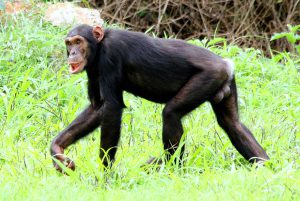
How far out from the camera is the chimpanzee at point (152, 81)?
6.36 meters

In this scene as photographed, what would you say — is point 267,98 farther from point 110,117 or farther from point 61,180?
point 61,180

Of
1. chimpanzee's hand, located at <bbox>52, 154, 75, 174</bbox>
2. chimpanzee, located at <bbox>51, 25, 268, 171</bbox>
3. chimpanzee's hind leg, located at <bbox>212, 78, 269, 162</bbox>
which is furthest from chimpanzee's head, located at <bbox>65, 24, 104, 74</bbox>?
chimpanzee's hind leg, located at <bbox>212, 78, 269, 162</bbox>

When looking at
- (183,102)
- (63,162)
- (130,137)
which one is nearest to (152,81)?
(183,102)

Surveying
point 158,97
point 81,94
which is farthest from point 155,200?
point 81,94

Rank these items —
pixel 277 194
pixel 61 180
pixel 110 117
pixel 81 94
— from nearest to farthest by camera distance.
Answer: pixel 277 194
pixel 61 180
pixel 110 117
pixel 81 94

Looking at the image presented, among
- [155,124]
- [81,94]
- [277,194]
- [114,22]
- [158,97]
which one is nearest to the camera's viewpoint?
[277,194]

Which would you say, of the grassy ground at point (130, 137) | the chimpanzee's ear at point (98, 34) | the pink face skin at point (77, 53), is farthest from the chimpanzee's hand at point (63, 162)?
the chimpanzee's ear at point (98, 34)

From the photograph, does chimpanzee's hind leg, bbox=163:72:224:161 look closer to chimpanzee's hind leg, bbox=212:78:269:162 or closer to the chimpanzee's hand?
chimpanzee's hind leg, bbox=212:78:269:162

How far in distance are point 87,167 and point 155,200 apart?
0.95 metres

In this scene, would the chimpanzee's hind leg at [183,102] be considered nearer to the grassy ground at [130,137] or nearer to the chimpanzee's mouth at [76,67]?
the grassy ground at [130,137]

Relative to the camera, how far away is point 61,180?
19.0 ft

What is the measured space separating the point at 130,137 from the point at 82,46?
43.1 inches

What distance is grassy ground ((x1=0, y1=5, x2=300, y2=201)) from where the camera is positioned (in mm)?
5465

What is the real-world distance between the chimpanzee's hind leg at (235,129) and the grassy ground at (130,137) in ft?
0.42
